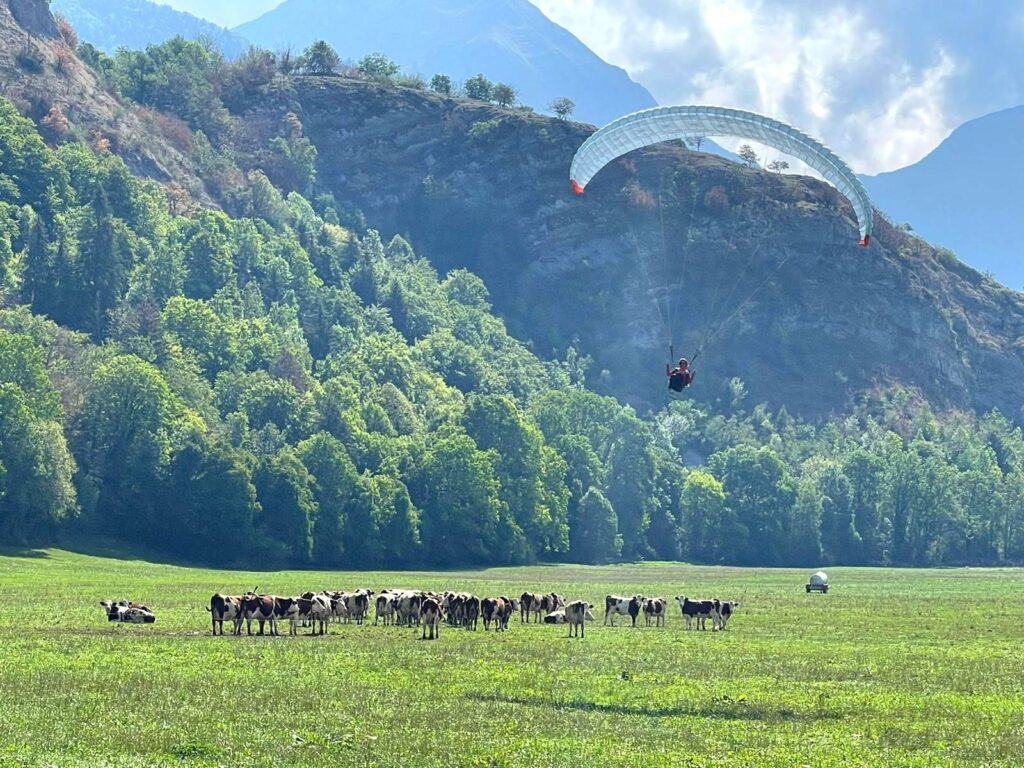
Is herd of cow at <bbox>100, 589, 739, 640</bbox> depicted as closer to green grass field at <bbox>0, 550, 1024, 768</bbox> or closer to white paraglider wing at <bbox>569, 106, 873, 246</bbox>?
green grass field at <bbox>0, 550, 1024, 768</bbox>

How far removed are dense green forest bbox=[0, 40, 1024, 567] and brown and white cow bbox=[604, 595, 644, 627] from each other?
53510 mm

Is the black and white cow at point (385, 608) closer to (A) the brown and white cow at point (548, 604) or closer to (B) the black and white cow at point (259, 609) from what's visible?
(B) the black and white cow at point (259, 609)

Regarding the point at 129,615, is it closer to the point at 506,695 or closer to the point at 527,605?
the point at 527,605

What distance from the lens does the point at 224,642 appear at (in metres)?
42.7

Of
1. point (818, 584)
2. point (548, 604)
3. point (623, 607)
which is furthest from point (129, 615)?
point (818, 584)

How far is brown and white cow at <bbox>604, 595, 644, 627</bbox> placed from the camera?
2282 inches

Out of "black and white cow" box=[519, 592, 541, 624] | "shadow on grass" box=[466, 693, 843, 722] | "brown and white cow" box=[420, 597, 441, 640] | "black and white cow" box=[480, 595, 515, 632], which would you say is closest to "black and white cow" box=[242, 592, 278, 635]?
"brown and white cow" box=[420, 597, 441, 640]

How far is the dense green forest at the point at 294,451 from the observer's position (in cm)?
11425

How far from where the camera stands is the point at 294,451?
419ft

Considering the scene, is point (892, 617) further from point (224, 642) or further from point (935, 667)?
point (224, 642)

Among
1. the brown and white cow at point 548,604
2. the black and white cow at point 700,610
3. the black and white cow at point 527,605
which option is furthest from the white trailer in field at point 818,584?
the black and white cow at point 700,610

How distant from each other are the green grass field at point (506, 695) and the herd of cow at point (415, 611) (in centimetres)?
101

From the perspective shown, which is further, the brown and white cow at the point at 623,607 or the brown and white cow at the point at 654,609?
the brown and white cow at the point at 623,607

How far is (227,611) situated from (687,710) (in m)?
18.8
